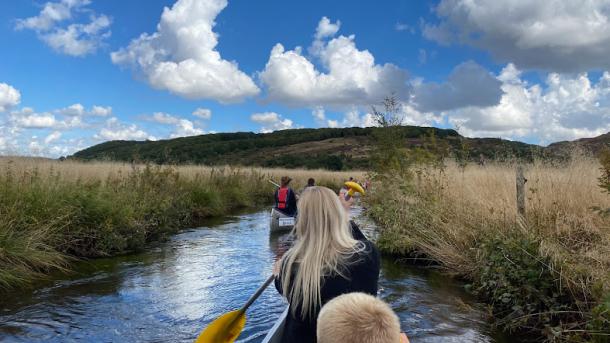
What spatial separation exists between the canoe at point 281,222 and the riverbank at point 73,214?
2822 mm

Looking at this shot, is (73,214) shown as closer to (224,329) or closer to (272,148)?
(224,329)

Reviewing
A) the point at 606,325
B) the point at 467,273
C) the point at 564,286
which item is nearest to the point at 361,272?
the point at 606,325

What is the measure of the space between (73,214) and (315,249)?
24.9 ft

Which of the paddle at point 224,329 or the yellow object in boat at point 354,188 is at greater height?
the yellow object in boat at point 354,188

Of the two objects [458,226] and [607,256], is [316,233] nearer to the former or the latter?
[607,256]

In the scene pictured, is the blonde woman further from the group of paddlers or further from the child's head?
the child's head

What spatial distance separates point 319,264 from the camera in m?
3.07

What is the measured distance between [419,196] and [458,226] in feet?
8.44

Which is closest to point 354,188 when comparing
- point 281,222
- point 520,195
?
point 520,195

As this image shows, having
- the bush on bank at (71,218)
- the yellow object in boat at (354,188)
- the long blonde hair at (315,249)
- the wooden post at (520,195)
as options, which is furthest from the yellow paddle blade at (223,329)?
the wooden post at (520,195)

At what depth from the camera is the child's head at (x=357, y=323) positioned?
5.97 feet

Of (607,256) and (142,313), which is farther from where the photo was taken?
(142,313)

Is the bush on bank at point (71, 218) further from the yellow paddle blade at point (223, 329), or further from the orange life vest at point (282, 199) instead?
the yellow paddle blade at point (223, 329)

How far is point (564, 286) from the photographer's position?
17.7ft
